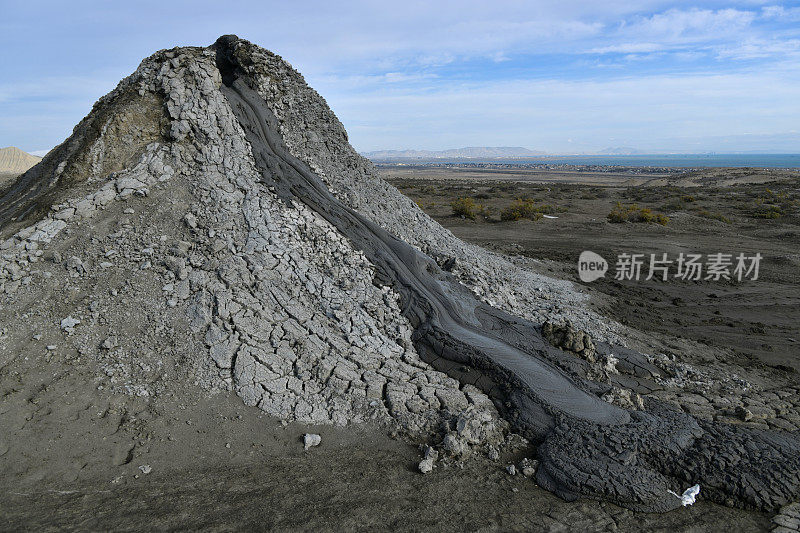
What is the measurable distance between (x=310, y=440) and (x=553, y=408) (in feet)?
9.90

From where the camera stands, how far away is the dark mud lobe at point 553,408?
478 centimetres

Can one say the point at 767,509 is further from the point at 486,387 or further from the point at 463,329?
the point at 463,329

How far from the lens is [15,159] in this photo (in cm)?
6175

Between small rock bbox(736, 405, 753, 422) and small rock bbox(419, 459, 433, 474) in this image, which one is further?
small rock bbox(736, 405, 753, 422)

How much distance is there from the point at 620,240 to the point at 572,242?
2.24 meters

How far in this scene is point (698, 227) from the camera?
21859 millimetres

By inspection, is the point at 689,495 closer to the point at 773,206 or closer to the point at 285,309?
the point at 285,309

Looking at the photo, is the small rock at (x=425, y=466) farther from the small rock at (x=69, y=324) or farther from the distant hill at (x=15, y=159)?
the distant hill at (x=15, y=159)

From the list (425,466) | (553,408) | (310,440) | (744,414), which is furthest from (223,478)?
(744,414)

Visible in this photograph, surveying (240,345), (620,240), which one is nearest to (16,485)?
(240,345)

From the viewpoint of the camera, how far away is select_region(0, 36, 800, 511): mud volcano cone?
523 centimetres

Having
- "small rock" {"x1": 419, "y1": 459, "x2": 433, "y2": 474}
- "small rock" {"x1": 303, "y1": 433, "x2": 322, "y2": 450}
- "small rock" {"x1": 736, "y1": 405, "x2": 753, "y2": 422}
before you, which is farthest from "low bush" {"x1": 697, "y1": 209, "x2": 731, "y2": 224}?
Answer: "small rock" {"x1": 303, "y1": 433, "x2": 322, "y2": 450}

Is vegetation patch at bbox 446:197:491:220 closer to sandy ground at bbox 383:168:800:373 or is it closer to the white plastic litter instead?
sandy ground at bbox 383:168:800:373

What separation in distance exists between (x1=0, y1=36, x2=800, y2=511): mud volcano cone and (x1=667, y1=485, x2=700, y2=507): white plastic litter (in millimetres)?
95
